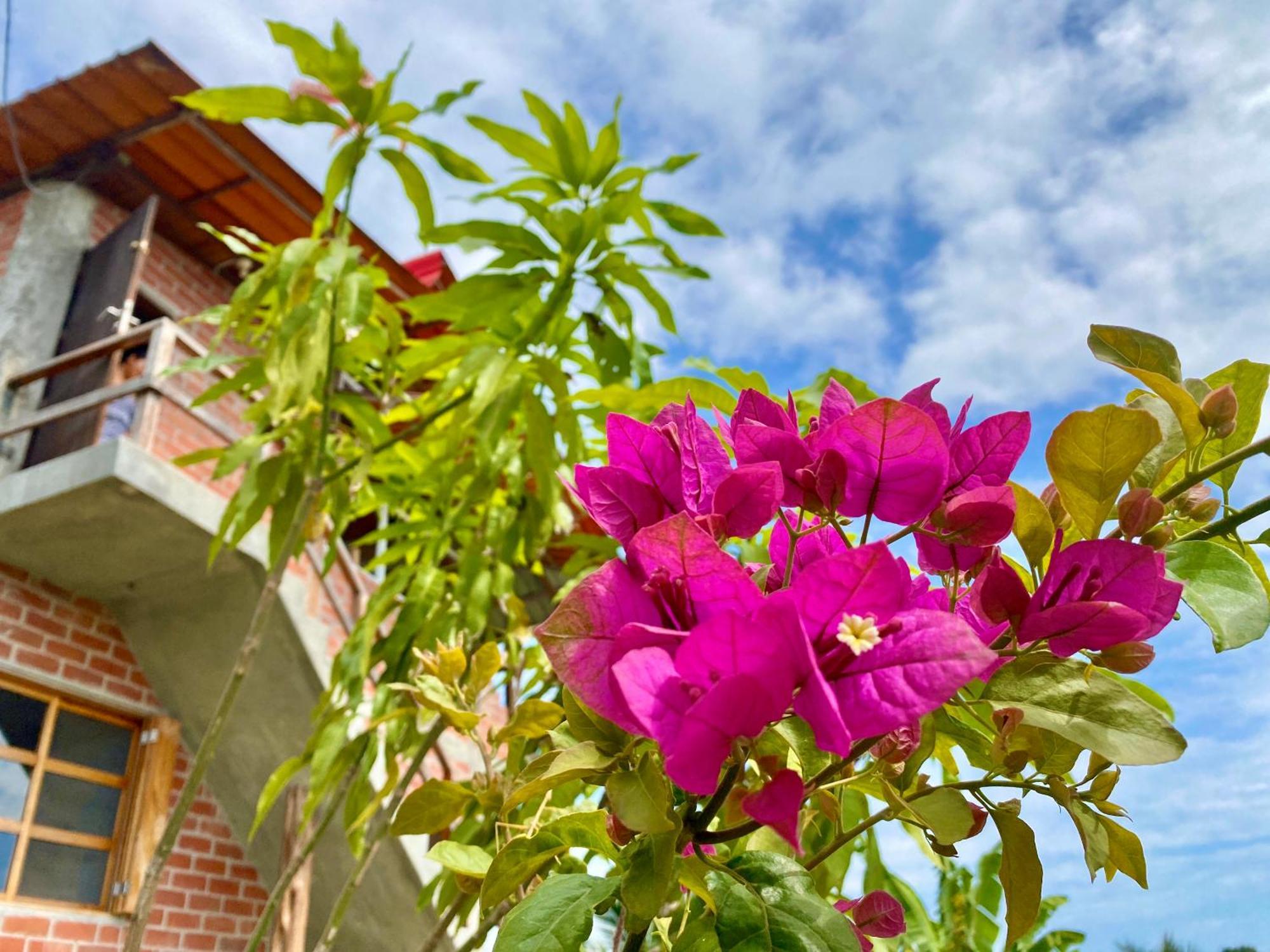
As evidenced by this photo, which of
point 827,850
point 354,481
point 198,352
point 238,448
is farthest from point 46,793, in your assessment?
point 827,850

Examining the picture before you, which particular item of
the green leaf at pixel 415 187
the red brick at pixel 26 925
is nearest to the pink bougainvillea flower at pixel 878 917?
the green leaf at pixel 415 187

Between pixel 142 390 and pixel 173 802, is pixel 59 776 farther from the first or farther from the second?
pixel 142 390

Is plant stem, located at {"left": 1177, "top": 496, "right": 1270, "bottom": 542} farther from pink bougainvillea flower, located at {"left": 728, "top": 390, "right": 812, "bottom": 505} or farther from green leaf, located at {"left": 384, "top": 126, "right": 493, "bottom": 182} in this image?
green leaf, located at {"left": 384, "top": 126, "right": 493, "bottom": 182}

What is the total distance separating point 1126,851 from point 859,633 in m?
0.19

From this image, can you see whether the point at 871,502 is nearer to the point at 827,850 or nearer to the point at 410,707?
the point at 827,850

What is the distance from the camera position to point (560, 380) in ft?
4.08

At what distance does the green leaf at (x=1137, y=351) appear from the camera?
371 millimetres

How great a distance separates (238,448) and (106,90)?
357 cm

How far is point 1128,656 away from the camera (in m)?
0.32

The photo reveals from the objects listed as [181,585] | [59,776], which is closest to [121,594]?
[181,585]

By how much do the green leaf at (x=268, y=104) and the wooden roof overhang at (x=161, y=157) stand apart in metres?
2.74

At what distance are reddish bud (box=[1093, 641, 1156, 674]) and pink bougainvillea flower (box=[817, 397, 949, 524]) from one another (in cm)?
8

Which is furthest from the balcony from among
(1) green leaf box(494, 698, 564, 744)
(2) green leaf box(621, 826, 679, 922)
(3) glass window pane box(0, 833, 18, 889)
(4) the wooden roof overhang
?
(2) green leaf box(621, 826, 679, 922)

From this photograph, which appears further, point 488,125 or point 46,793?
point 46,793
